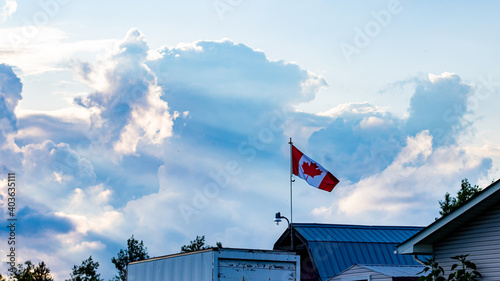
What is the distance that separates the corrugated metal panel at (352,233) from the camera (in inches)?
1305

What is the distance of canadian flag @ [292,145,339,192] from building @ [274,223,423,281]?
4528mm

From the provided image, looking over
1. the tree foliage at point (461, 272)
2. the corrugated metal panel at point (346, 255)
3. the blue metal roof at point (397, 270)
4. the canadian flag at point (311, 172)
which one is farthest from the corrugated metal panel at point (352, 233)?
the tree foliage at point (461, 272)

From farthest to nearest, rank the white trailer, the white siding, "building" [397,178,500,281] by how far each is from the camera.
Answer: the white siding, "building" [397,178,500,281], the white trailer

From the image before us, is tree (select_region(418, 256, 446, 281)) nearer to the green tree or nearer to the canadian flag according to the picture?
the green tree

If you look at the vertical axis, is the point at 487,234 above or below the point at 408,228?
below

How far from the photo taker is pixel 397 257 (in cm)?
3422

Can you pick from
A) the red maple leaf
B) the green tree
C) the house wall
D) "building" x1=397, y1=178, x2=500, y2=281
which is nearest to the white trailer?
"building" x1=397, y1=178, x2=500, y2=281

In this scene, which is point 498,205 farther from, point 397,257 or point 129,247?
point 129,247

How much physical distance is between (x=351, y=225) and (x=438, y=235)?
59.1 ft

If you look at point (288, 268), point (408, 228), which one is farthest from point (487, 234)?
point (408, 228)

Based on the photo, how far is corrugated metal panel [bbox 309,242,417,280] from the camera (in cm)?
3148

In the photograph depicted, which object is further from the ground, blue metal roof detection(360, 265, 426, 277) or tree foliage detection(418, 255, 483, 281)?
blue metal roof detection(360, 265, 426, 277)

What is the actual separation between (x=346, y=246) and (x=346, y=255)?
557 millimetres

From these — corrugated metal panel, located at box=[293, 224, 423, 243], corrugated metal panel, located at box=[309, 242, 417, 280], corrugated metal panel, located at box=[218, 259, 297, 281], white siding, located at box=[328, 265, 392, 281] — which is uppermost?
corrugated metal panel, located at box=[293, 224, 423, 243]
